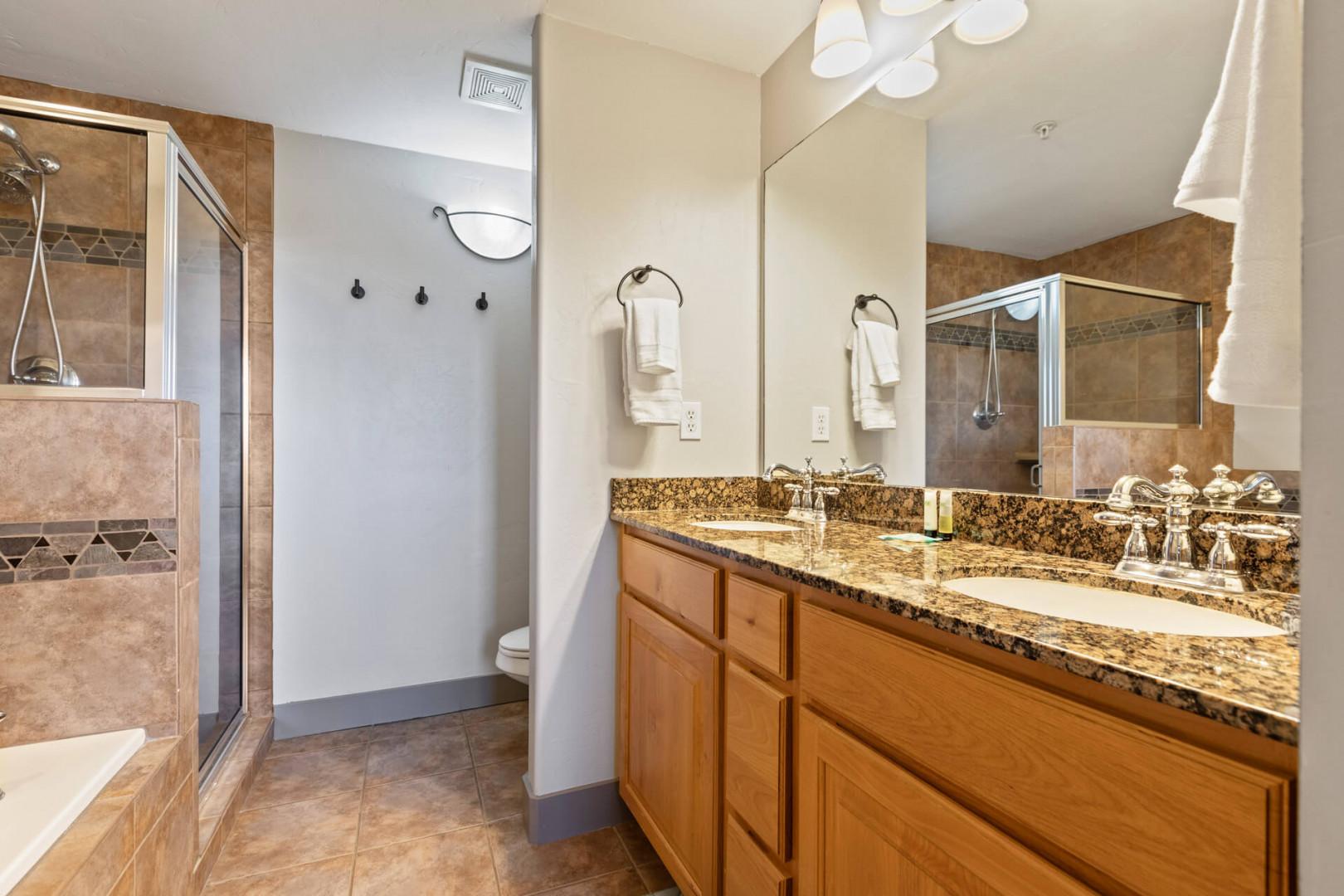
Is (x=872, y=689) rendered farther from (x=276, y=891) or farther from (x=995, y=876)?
(x=276, y=891)

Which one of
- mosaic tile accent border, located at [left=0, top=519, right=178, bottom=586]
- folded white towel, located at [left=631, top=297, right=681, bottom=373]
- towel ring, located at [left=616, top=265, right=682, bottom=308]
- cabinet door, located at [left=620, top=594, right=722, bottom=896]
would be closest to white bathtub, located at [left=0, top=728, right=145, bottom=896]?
mosaic tile accent border, located at [left=0, top=519, right=178, bottom=586]

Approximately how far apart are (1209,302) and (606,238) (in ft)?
4.62

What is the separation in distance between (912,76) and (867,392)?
2.57 feet

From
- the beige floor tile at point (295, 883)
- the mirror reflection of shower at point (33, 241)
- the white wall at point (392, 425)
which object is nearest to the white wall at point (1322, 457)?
the beige floor tile at point (295, 883)

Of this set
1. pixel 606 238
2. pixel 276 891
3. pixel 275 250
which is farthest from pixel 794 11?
pixel 276 891

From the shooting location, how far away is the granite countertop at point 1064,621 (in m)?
0.48

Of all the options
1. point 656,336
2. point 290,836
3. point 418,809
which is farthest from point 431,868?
point 656,336

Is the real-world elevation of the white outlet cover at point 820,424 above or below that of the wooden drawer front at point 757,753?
above

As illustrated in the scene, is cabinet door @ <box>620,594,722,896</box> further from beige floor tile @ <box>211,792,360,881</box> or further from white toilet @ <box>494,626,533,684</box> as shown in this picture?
beige floor tile @ <box>211,792,360,881</box>

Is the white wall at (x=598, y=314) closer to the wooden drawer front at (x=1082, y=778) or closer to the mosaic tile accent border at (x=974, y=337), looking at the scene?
the mosaic tile accent border at (x=974, y=337)

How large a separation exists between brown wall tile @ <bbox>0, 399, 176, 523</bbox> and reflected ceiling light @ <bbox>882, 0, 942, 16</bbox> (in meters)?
1.96

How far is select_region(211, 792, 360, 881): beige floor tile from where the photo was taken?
1645 mm

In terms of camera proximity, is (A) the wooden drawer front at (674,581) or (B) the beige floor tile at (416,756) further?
(B) the beige floor tile at (416,756)

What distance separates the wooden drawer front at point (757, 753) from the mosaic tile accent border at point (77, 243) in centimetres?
182
